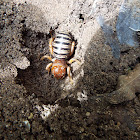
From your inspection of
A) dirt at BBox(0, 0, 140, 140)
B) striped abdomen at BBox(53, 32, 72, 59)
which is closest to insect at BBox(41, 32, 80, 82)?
striped abdomen at BBox(53, 32, 72, 59)

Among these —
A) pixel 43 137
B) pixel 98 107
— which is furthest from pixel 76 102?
pixel 43 137

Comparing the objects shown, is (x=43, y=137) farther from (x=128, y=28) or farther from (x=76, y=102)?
(x=128, y=28)

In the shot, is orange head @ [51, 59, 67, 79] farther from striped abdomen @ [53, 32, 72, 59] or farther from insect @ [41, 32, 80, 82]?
striped abdomen @ [53, 32, 72, 59]

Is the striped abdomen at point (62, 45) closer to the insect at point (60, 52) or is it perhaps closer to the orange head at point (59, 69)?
the insect at point (60, 52)

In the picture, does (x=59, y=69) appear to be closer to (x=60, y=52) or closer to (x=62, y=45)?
(x=60, y=52)

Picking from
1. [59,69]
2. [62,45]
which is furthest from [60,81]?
[62,45]
